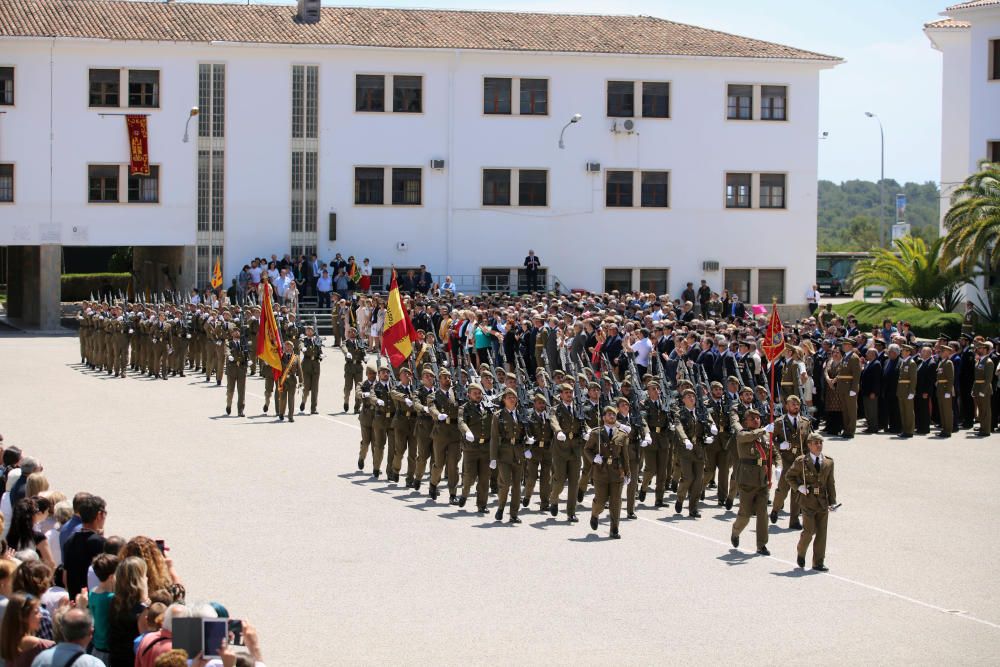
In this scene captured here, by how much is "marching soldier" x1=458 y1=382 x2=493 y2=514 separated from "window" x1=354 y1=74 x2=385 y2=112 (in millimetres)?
29763

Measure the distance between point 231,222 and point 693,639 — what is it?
3540 cm

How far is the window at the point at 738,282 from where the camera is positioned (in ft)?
163

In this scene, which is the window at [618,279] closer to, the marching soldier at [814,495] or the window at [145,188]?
the window at [145,188]

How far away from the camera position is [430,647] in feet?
38.2

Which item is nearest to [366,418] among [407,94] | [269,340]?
[269,340]

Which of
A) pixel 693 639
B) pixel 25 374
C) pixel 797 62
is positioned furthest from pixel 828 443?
pixel 797 62

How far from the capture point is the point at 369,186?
46500mm

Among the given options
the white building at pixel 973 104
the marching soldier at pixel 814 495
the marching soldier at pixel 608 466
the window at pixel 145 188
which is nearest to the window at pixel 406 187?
the window at pixel 145 188

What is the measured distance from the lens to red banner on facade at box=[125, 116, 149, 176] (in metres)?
44.3

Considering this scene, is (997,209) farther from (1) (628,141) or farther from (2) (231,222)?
(2) (231,222)

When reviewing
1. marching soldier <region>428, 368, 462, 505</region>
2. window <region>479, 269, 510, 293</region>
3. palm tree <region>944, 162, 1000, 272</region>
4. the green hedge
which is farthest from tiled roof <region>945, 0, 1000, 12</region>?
the green hedge

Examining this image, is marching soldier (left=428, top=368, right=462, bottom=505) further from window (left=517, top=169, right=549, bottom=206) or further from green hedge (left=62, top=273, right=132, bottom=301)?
green hedge (left=62, top=273, right=132, bottom=301)

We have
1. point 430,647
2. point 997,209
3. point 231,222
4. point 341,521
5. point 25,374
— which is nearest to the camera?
point 430,647

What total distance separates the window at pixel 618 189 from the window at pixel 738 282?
4287 mm
